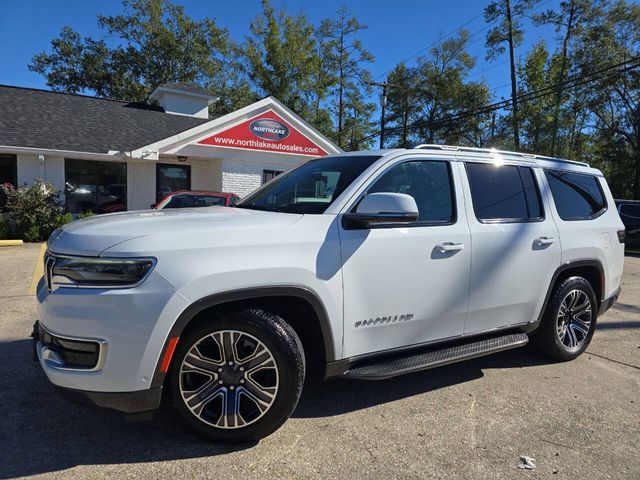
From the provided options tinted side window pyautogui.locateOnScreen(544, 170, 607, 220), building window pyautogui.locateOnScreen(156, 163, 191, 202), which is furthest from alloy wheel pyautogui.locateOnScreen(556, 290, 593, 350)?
building window pyautogui.locateOnScreen(156, 163, 191, 202)

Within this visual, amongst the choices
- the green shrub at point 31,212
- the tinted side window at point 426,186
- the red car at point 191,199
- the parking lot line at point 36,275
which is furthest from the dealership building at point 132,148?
the tinted side window at point 426,186

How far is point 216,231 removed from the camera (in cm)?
274

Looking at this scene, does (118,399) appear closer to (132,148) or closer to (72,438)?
(72,438)

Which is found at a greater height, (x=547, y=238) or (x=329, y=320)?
(x=547, y=238)

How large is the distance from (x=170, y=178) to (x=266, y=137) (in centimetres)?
389

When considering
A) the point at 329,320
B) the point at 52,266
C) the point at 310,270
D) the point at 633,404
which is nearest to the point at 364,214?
the point at 310,270

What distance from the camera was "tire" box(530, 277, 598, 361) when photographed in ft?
14.1

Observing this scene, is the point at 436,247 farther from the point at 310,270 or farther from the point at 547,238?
the point at 547,238

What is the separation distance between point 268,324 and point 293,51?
39.2 meters

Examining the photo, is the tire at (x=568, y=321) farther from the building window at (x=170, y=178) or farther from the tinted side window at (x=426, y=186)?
the building window at (x=170, y=178)

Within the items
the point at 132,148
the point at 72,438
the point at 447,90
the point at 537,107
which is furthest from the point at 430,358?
the point at 447,90

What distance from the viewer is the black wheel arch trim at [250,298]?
2.57 metres

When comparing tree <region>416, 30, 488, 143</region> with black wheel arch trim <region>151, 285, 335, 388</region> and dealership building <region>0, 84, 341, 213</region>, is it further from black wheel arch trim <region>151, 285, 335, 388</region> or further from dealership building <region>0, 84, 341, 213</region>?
black wheel arch trim <region>151, 285, 335, 388</region>

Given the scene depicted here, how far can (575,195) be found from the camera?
4590 mm
